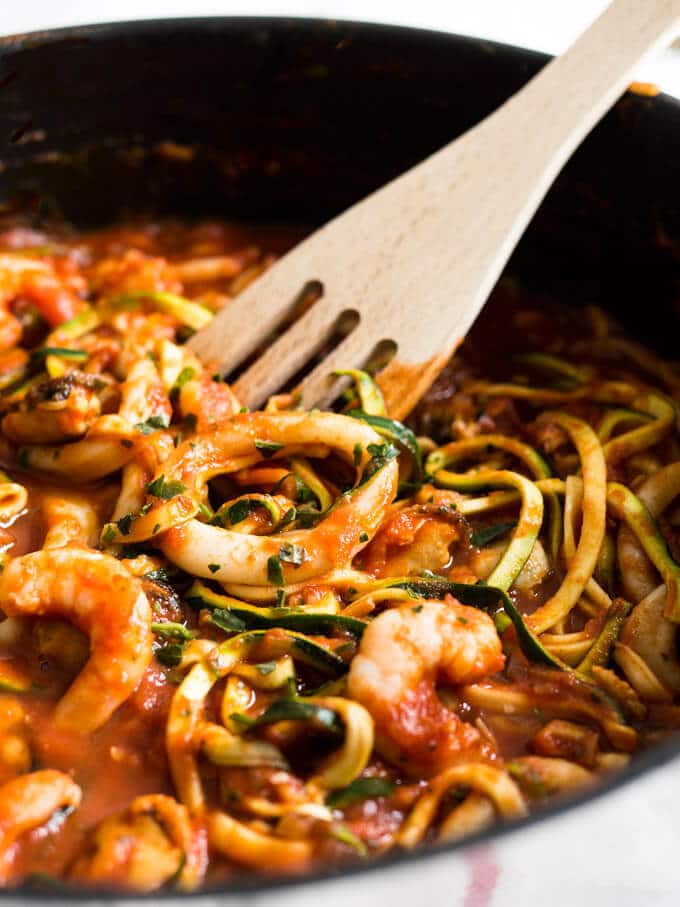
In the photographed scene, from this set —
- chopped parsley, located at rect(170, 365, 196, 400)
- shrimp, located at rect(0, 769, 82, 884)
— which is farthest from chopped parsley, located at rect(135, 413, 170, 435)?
shrimp, located at rect(0, 769, 82, 884)

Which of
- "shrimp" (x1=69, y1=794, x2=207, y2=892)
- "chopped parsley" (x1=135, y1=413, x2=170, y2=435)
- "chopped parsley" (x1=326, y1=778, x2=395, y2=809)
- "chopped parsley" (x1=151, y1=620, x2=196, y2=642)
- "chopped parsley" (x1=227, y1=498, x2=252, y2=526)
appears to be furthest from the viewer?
"chopped parsley" (x1=135, y1=413, x2=170, y2=435)

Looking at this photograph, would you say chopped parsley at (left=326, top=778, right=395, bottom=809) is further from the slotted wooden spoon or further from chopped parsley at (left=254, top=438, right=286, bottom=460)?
the slotted wooden spoon

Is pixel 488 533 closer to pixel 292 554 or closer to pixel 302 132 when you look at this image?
pixel 292 554

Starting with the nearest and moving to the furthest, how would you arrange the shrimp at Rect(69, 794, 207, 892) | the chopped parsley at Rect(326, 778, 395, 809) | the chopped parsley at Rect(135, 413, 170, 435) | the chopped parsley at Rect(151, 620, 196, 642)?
1. the shrimp at Rect(69, 794, 207, 892)
2. the chopped parsley at Rect(326, 778, 395, 809)
3. the chopped parsley at Rect(151, 620, 196, 642)
4. the chopped parsley at Rect(135, 413, 170, 435)

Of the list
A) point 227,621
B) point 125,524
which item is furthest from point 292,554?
point 125,524

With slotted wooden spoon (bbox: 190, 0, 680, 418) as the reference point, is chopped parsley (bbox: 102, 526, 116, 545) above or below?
below

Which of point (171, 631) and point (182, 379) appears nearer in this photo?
point (171, 631)

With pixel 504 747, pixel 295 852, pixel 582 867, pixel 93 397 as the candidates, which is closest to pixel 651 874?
pixel 582 867

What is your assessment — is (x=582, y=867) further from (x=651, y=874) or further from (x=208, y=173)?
(x=208, y=173)
